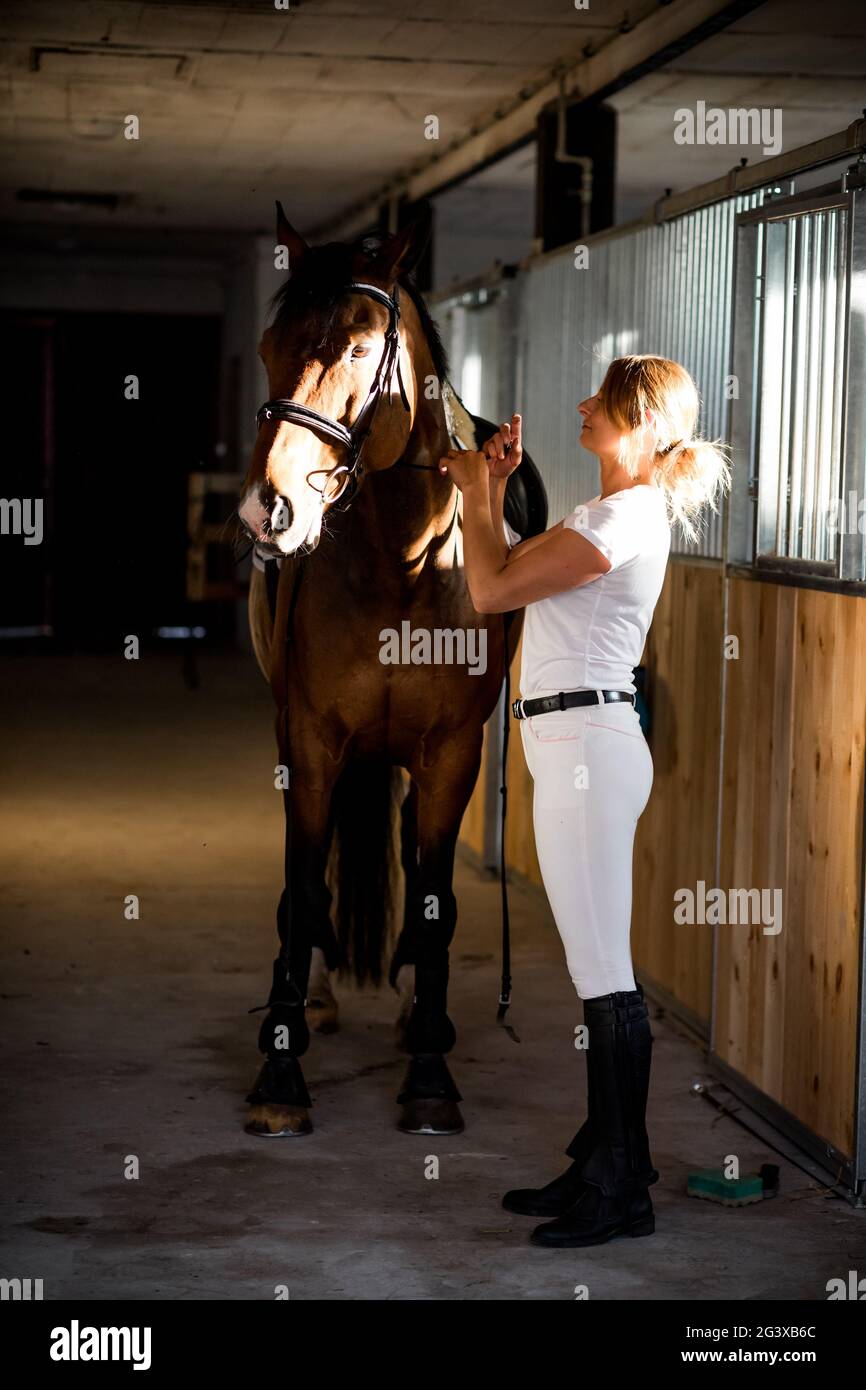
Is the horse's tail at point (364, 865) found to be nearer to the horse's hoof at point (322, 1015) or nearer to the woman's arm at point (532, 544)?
the horse's hoof at point (322, 1015)

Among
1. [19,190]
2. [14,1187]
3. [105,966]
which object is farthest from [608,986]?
[19,190]

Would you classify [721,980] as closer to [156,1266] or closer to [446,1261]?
[446,1261]

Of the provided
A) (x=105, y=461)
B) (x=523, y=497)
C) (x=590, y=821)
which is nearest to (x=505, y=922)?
(x=590, y=821)

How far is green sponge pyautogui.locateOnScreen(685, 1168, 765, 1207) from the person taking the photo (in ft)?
9.90

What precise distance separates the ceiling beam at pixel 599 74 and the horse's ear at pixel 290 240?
242 cm

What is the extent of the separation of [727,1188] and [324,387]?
160cm

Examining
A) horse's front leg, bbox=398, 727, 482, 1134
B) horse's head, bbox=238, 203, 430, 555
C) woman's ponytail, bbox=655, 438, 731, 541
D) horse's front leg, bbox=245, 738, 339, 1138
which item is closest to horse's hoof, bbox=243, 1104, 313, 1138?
horse's front leg, bbox=245, 738, 339, 1138

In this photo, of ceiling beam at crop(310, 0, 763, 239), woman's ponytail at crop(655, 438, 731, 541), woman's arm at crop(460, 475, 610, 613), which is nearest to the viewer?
woman's arm at crop(460, 475, 610, 613)

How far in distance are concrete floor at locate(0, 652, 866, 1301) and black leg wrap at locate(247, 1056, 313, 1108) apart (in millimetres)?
78

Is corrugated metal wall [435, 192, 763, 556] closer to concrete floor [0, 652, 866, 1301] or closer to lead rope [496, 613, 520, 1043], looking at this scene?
lead rope [496, 613, 520, 1043]

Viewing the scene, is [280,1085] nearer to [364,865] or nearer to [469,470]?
[364,865]

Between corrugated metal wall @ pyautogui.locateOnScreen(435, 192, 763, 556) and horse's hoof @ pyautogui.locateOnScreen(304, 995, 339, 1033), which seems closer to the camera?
corrugated metal wall @ pyautogui.locateOnScreen(435, 192, 763, 556)

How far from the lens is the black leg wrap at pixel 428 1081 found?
11.3 ft

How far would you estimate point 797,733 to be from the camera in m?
3.31
